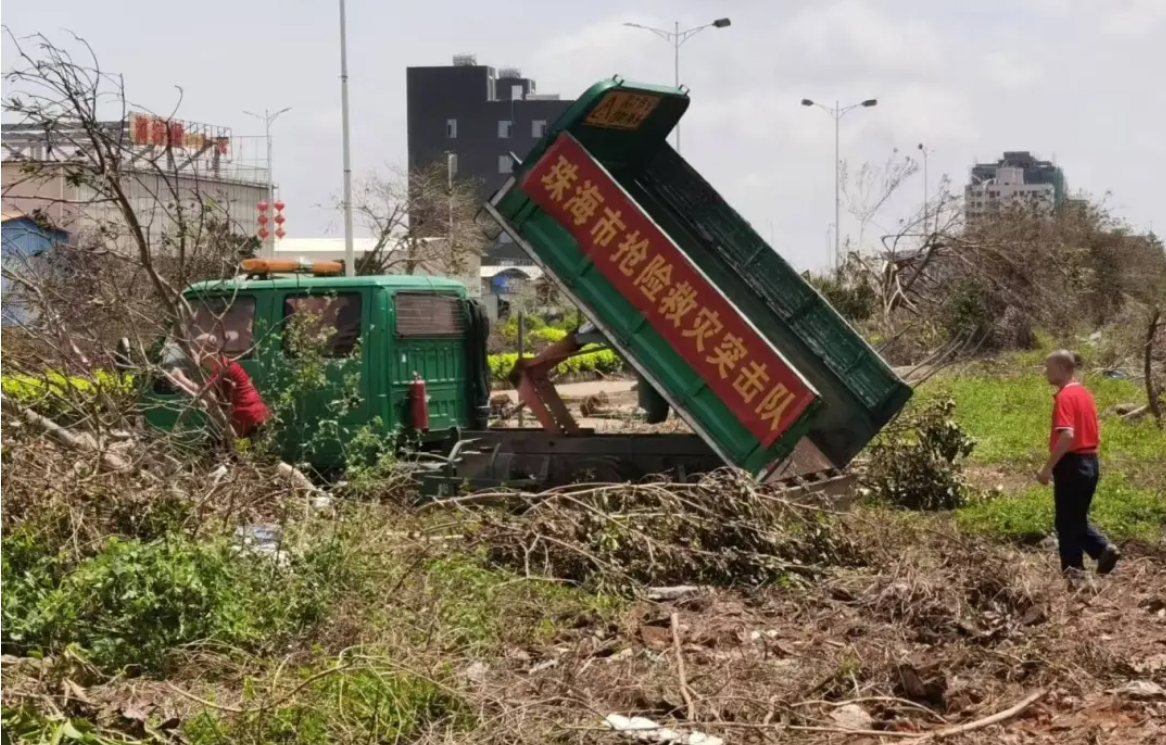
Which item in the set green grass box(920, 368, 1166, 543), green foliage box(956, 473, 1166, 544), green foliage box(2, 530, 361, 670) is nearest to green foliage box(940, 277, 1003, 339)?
green grass box(920, 368, 1166, 543)

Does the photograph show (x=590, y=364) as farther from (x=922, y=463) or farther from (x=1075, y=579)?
(x=1075, y=579)

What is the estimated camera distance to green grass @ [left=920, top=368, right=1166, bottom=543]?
10945 millimetres

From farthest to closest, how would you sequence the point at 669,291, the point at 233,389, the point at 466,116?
the point at 466,116
the point at 669,291
the point at 233,389

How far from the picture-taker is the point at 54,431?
27.6ft

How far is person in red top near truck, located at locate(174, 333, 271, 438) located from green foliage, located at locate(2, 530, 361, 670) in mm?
2757

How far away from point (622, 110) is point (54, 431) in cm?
519

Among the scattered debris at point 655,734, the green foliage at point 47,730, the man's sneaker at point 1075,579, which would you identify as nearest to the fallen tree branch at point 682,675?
the scattered debris at point 655,734

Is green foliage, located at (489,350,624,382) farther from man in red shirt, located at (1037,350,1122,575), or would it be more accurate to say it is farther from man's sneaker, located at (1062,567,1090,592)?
man's sneaker, located at (1062,567,1090,592)

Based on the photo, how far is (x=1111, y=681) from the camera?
6.50 m

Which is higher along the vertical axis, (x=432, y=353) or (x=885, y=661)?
(x=432, y=353)

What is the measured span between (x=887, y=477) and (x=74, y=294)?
6.68 metres

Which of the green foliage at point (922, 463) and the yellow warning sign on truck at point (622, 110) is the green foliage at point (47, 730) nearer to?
the yellow warning sign on truck at point (622, 110)

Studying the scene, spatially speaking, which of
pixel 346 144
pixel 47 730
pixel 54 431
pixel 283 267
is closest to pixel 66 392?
pixel 54 431

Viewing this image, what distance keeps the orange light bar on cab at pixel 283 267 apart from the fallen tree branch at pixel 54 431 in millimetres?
3190
